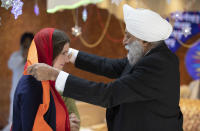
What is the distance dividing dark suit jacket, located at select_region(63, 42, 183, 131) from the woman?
0.16m

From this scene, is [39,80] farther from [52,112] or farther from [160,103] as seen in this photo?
[160,103]

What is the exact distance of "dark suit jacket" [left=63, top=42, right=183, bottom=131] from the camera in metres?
1.62

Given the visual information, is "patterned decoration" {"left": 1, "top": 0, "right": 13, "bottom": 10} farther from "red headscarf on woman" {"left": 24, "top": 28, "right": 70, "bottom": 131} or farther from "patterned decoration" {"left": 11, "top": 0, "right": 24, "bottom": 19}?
"red headscarf on woman" {"left": 24, "top": 28, "right": 70, "bottom": 131}

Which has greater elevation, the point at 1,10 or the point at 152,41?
the point at 1,10

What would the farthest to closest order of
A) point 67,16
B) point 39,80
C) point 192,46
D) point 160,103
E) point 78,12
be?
point 192,46 < point 78,12 < point 67,16 < point 160,103 < point 39,80


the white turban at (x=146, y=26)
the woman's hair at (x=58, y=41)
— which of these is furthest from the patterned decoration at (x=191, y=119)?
the woman's hair at (x=58, y=41)

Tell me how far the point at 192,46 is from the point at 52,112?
6292 mm

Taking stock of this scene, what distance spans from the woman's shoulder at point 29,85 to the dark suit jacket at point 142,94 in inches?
6.6

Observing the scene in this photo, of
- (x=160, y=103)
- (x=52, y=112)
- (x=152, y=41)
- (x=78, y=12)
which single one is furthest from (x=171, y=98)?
(x=78, y=12)

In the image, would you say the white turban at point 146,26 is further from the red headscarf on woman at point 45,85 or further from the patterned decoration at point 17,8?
the patterned decoration at point 17,8

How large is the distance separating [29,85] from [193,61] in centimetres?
646

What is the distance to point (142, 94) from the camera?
65.5 inches

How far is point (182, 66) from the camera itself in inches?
293

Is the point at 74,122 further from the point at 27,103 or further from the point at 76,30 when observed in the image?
the point at 76,30
